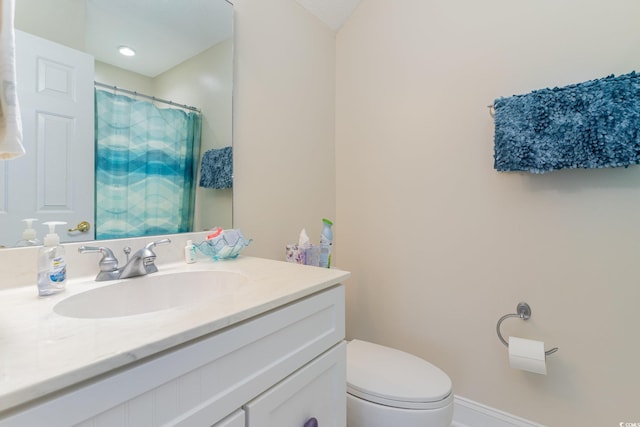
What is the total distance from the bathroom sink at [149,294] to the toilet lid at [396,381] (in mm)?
622

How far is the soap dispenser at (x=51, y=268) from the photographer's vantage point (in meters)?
0.69

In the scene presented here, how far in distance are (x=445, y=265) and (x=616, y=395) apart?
0.73 meters

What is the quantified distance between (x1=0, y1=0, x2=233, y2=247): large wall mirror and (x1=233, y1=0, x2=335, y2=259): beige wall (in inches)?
3.8

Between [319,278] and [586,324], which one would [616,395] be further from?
[319,278]

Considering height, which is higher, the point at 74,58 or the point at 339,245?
Answer: the point at 74,58

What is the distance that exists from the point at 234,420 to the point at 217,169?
910 millimetres

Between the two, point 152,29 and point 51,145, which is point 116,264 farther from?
point 152,29

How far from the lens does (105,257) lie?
2.73ft

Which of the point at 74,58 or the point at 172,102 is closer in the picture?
the point at 74,58

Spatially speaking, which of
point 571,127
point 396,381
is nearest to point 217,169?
point 396,381

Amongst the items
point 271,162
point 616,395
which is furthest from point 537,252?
point 271,162

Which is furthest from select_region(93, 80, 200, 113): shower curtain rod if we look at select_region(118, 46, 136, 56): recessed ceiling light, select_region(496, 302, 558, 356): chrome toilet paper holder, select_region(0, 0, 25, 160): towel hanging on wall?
select_region(496, 302, 558, 356): chrome toilet paper holder

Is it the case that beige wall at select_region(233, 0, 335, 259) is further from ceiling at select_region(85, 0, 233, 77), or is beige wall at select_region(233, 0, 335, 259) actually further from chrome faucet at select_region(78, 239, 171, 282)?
chrome faucet at select_region(78, 239, 171, 282)

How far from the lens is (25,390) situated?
333 millimetres
